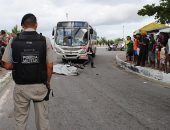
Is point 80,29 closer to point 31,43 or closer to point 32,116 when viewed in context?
point 32,116

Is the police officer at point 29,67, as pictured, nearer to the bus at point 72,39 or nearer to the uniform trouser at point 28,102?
the uniform trouser at point 28,102

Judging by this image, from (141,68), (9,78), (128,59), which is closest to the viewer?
(9,78)

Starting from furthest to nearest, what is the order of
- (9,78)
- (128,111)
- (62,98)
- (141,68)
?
(141,68) < (9,78) < (62,98) < (128,111)

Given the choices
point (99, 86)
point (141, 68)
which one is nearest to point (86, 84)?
point (99, 86)

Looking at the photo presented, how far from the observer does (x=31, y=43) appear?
5.88 m

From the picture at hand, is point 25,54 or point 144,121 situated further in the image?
point 144,121

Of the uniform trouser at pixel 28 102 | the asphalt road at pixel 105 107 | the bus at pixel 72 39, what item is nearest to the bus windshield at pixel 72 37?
the bus at pixel 72 39

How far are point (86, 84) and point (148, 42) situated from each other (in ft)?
19.0

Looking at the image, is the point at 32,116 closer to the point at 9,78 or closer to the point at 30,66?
the point at 30,66

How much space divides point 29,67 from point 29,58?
0.13m

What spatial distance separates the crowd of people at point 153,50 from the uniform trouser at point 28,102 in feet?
40.2

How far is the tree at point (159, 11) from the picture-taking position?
1113 inches

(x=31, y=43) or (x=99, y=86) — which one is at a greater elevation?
(x=31, y=43)

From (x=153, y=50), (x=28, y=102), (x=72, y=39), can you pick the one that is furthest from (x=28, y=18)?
(x=72, y=39)
